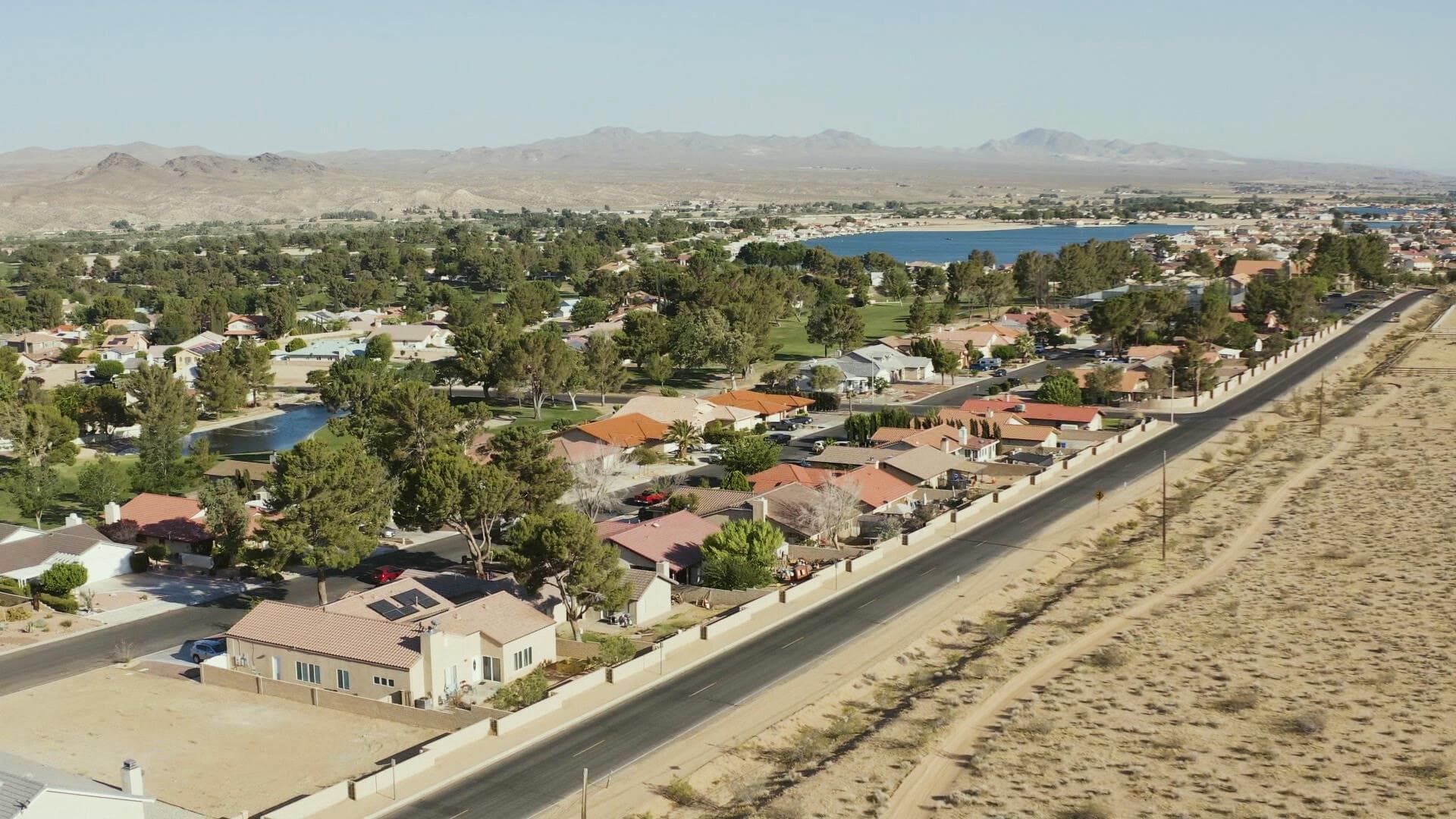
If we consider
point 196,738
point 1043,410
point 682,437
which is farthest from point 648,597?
point 1043,410

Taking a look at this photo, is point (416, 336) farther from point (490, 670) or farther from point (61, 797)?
point (61, 797)

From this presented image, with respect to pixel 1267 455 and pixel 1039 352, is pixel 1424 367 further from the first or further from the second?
pixel 1267 455

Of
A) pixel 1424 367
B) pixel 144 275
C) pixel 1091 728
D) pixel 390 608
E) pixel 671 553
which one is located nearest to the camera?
pixel 1091 728

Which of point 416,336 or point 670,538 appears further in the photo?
point 416,336

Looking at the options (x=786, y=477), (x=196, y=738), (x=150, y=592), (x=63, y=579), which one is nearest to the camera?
(x=196, y=738)

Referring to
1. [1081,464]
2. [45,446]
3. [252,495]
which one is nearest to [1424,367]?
[1081,464]

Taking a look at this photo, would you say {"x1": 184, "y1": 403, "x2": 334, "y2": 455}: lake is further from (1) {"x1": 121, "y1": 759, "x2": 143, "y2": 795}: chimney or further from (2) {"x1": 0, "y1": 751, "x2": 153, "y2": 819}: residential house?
(2) {"x1": 0, "y1": 751, "x2": 153, "y2": 819}: residential house
